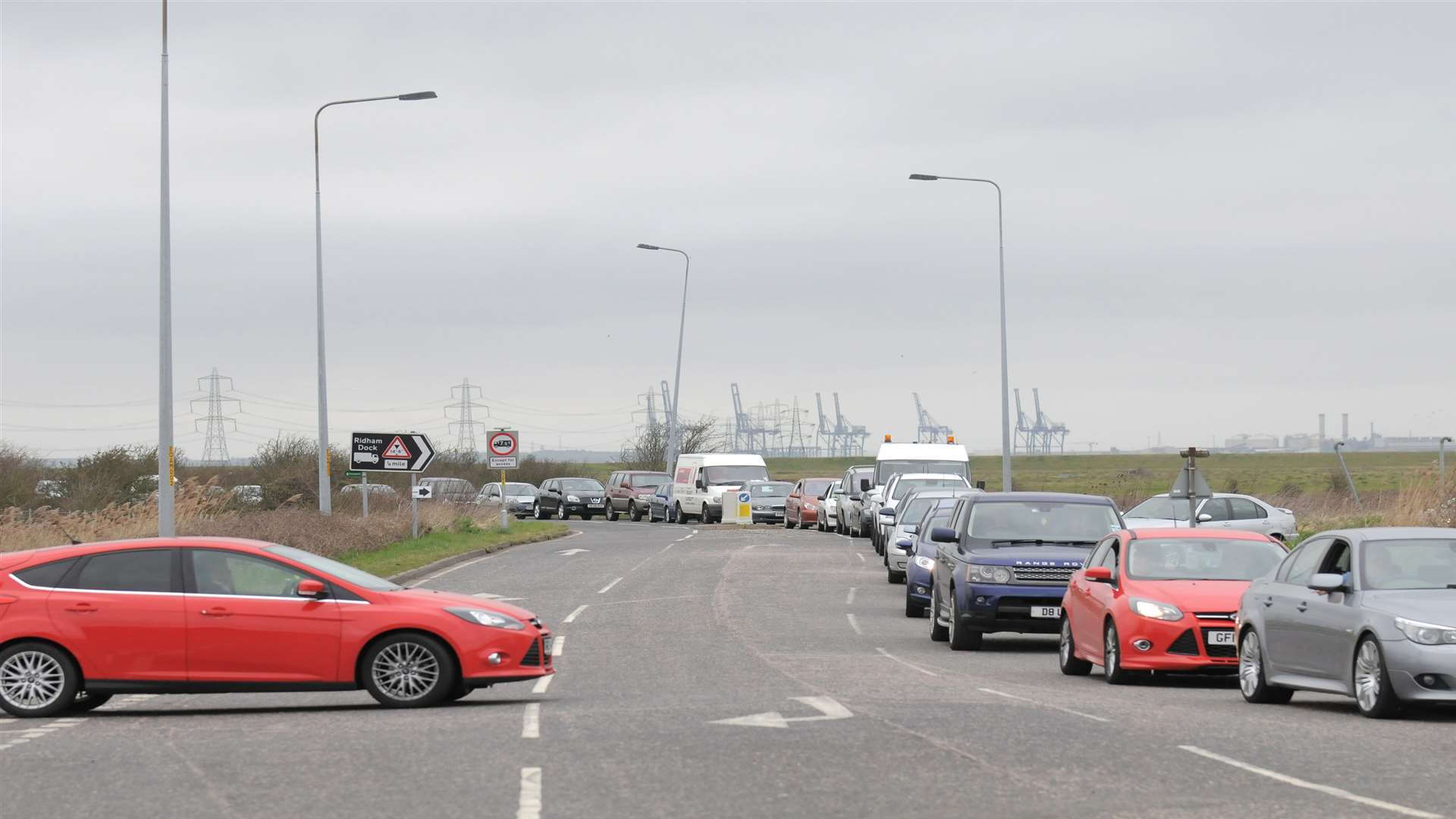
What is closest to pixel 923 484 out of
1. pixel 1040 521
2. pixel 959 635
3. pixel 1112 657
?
pixel 1040 521

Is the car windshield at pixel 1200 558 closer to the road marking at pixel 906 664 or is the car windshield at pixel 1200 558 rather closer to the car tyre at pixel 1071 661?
the car tyre at pixel 1071 661

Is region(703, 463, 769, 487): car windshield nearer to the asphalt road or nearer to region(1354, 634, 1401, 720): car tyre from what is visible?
the asphalt road

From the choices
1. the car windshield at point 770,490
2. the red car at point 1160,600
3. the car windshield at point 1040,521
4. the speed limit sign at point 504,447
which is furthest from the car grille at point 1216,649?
the car windshield at point 770,490

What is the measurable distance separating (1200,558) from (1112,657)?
160 cm

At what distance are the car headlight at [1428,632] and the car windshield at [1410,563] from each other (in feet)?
2.55

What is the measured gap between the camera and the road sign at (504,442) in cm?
4672

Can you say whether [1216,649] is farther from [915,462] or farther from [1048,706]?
[915,462]

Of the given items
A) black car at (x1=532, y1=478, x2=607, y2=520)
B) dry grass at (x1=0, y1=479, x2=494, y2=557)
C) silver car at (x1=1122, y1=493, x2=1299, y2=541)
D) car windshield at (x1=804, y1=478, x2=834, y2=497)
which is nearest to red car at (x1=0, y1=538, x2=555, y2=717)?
dry grass at (x1=0, y1=479, x2=494, y2=557)

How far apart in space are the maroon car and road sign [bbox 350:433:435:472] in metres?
18.0

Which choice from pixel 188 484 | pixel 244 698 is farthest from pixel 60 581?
pixel 188 484

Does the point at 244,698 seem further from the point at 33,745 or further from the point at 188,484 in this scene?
the point at 188,484

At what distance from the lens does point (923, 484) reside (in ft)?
124

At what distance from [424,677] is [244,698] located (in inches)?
92.0

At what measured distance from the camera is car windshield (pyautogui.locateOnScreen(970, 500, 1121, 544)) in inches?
794
